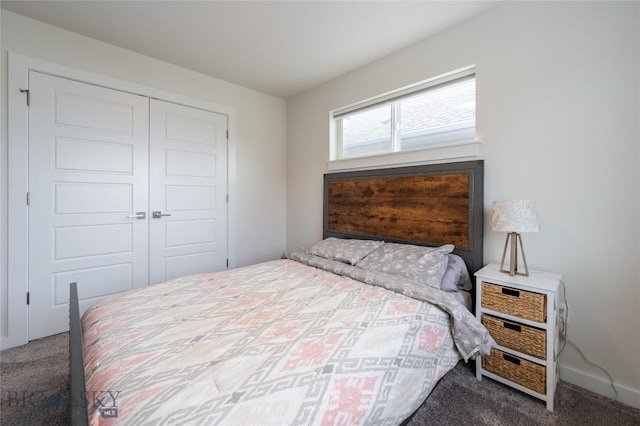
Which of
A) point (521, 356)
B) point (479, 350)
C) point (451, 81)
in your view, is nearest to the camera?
point (479, 350)

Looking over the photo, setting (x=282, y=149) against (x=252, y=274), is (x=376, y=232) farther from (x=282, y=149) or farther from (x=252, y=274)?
(x=282, y=149)

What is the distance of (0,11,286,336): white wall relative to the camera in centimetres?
216

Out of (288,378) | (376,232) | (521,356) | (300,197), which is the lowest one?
(521,356)

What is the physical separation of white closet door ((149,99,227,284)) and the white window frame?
4.41ft

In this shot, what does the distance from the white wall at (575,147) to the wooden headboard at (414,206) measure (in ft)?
0.43

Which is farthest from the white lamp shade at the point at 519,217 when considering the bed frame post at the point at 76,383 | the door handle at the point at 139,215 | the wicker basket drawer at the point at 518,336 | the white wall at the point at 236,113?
the door handle at the point at 139,215

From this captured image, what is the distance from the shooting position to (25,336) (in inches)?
87.7

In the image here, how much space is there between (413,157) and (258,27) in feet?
5.59

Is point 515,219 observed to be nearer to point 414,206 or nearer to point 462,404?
point 414,206

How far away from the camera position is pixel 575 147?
1.72 m

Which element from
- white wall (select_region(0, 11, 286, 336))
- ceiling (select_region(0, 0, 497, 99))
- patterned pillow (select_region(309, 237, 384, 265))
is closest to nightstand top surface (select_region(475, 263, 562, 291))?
patterned pillow (select_region(309, 237, 384, 265))

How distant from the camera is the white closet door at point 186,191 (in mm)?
2850

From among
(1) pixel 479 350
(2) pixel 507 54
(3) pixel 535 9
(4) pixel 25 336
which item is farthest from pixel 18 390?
(3) pixel 535 9

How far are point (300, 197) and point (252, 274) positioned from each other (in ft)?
5.76
